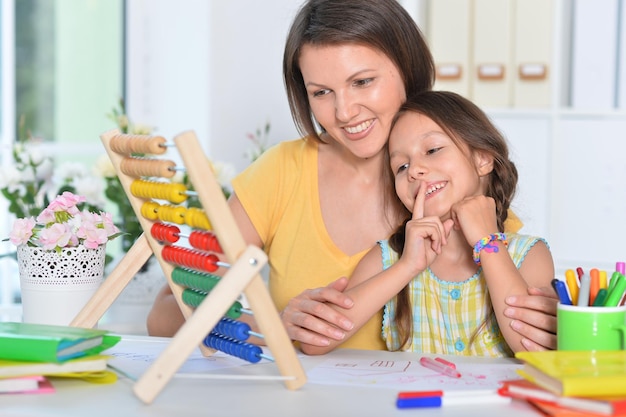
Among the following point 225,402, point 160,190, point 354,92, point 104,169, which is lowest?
point 225,402

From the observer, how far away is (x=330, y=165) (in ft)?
6.79

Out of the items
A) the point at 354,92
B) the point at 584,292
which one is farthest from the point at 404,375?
the point at 354,92

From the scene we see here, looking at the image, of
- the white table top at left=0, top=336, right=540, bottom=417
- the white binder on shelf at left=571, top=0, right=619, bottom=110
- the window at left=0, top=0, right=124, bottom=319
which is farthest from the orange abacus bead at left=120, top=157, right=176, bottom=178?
the white binder on shelf at left=571, top=0, right=619, bottom=110

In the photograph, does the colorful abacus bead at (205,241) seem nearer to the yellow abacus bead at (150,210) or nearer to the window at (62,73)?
the yellow abacus bead at (150,210)

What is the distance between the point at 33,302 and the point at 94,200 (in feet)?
2.27

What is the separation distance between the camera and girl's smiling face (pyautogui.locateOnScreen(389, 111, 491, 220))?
1785 mm

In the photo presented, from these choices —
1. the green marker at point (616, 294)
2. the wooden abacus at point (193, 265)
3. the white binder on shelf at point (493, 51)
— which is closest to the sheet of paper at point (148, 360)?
the wooden abacus at point (193, 265)

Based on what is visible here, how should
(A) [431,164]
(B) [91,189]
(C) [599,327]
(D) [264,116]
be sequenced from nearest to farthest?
(C) [599,327] → (A) [431,164] → (B) [91,189] → (D) [264,116]

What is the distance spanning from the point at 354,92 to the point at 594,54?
224 centimetres

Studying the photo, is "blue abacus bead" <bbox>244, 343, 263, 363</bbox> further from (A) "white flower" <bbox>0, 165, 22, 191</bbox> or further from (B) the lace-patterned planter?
(A) "white flower" <bbox>0, 165, 22, 191</bbox>

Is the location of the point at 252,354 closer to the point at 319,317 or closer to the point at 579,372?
the point at 319,317

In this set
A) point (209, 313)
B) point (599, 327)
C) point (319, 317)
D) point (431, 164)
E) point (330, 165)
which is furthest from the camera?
point (330, 165)

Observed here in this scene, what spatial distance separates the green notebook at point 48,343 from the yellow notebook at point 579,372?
0.62 metres

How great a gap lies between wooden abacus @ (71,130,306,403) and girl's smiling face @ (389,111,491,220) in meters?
0.46
